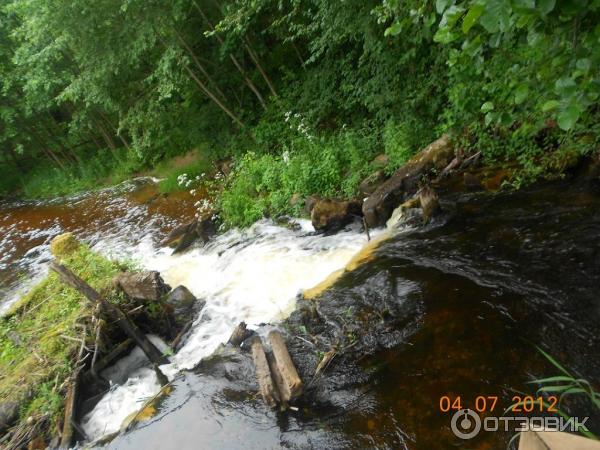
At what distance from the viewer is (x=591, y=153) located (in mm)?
6164

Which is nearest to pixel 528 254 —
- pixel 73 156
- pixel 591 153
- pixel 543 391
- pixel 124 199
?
pixel 543 391

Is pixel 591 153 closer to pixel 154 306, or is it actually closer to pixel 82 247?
pixel 154 306

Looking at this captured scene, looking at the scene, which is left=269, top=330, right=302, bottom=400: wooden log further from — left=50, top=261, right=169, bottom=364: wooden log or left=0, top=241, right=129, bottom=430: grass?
left=0, top=241, right=129, bottom=430: grass

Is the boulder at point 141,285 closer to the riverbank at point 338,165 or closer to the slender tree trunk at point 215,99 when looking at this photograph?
the riverbank at point 338,165

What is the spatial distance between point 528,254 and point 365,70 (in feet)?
22.1

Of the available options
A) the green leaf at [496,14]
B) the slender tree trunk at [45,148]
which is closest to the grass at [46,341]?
the green leaf at [496,14]

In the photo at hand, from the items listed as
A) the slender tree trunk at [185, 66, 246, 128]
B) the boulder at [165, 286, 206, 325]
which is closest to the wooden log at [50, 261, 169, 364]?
the boulder at [165, 286, 206, 325]

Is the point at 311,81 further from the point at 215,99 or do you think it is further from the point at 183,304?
the point at 183,304

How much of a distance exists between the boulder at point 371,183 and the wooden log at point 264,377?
443 cm

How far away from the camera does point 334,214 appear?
7.97 meters

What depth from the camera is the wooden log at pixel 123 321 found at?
19.6 ft

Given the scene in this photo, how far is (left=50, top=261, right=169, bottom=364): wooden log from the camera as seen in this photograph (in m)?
5.98
